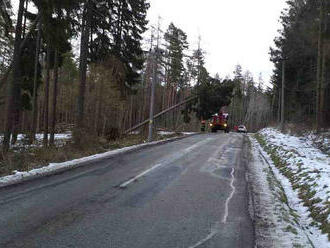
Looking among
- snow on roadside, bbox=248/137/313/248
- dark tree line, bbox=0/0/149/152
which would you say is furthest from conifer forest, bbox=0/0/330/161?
snow on roadside, bbox=248/137/313/248

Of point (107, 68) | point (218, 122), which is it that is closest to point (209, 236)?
point (107, 68)

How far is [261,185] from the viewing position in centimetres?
1048

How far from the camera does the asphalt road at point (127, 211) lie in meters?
5.35

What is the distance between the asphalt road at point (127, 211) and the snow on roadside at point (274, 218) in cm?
25

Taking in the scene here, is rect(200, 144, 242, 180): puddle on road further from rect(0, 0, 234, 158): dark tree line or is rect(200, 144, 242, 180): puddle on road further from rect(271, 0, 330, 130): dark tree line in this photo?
rect(271, 0, 330, 130): dark tree line

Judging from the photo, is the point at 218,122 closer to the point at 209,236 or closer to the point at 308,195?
the point at 308,195

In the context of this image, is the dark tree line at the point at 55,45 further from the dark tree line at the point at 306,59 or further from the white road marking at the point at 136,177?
the dark tree line at the point at 306,59

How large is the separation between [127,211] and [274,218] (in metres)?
2.94

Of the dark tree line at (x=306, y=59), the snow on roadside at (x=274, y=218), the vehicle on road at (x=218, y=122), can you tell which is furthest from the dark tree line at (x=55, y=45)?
the vehicle on road at (x=218, y=122)

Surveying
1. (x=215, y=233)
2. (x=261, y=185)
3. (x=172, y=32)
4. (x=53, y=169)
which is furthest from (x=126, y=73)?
(x=172, y=32)

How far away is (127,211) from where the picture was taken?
22.8 ft

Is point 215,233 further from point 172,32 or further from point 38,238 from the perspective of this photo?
point 172,32

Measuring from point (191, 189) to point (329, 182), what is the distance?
11.7ft

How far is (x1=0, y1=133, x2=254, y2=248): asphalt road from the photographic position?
5352mm
